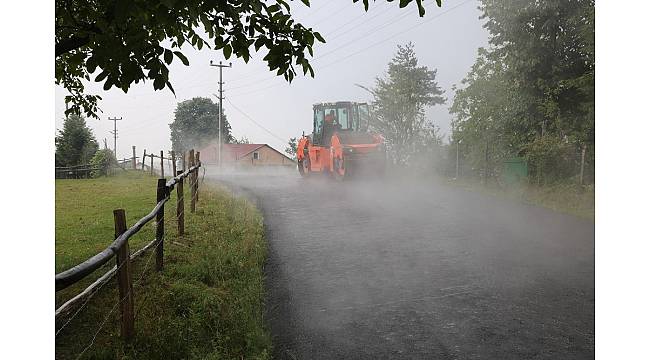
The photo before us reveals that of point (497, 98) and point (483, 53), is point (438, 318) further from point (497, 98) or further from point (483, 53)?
point (483, 53)

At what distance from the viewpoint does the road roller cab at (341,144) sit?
19844 mm

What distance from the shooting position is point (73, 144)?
1266 inches

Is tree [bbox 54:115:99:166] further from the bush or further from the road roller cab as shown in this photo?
the road roller cab

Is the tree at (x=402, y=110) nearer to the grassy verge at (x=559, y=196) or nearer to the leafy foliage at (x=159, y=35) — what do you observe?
the grassy verge at (x=559, y=196)

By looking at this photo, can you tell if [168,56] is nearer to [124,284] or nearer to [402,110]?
[124,284]

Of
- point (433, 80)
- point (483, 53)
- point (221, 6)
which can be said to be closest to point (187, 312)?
point (221, 6)

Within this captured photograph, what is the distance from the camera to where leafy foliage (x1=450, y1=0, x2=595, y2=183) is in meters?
15.5

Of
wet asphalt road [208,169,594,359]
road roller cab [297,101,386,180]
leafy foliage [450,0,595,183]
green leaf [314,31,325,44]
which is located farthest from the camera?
road roller cab [297,101,386,180]

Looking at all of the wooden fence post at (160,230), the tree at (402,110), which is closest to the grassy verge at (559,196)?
the wooden fence post at (160,230)

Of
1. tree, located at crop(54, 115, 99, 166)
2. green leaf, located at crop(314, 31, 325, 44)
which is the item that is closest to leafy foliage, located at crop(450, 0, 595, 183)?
green leaf, located at crop(314, 31, 325, 44)

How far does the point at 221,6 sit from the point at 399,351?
3.39 m

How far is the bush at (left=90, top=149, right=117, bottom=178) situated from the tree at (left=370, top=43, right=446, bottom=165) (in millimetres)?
18730

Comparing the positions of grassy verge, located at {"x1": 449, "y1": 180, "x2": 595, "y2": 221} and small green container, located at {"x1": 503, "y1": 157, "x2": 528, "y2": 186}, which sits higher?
small green container, located at {"x1": 503, "y1": 157, "x2": 528, "y2": 186}

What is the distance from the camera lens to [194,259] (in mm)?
7531
